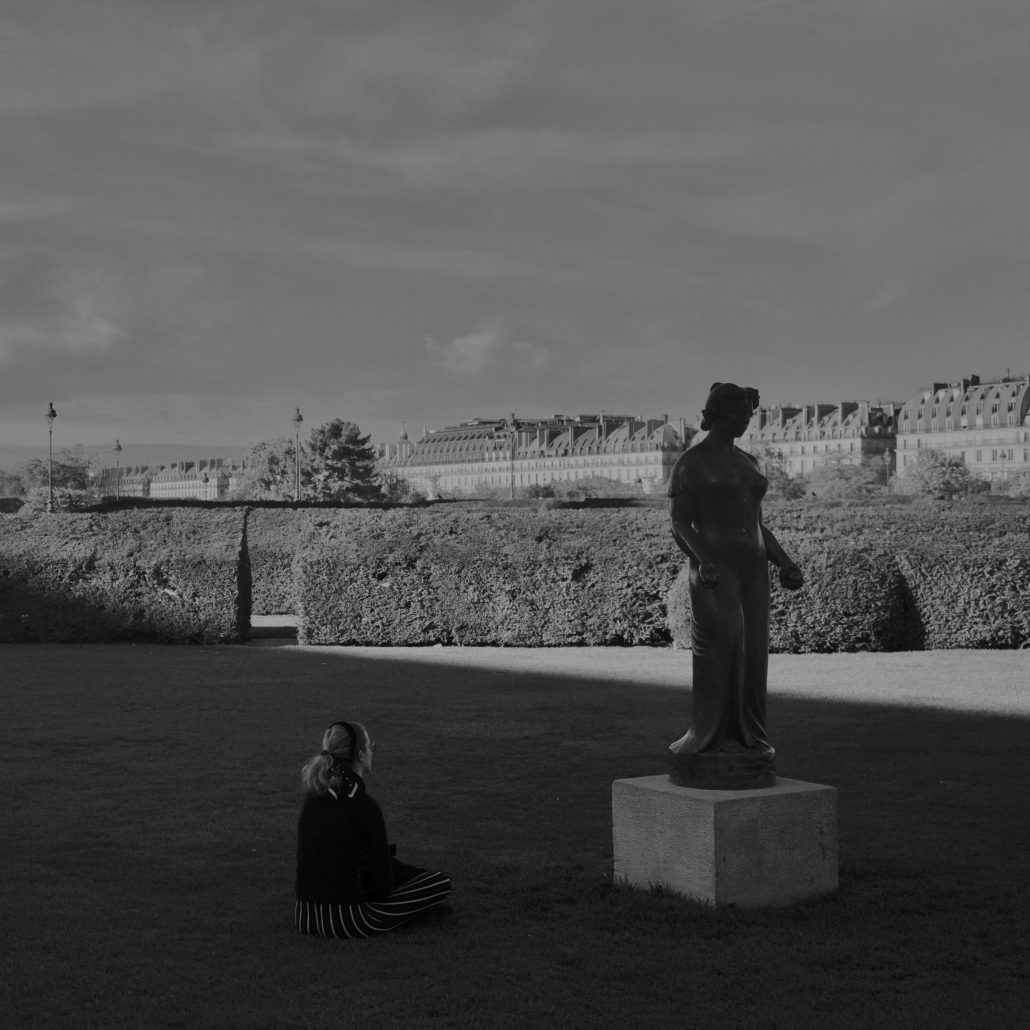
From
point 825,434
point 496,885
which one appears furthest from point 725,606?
point 825,434

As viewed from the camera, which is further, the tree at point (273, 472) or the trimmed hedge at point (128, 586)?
the tree at point (273, 472)

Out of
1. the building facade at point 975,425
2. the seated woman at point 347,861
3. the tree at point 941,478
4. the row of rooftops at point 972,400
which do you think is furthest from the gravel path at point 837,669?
the row of rooftops at point 972,400

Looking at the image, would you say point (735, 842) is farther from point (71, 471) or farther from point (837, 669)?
point (71, 471)

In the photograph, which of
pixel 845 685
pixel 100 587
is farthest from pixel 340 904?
pixel 100 587

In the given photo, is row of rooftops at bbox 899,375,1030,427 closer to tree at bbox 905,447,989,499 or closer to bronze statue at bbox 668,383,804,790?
tree at bbox 905,447,989,499

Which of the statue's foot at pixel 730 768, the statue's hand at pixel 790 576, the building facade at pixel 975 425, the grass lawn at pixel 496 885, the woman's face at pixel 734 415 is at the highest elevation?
the building facade at pixel 975 425

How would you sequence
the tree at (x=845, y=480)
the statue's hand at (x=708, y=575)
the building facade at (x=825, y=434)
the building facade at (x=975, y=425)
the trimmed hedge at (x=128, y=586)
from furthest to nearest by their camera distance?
the building facade at (x=825, y=434) < the building facade at (x=975, y=425) < the tree at (x=845, y=480) < the trimmed hedge at (x=128, y=586) < the statue's hand at (x=708, y=575)

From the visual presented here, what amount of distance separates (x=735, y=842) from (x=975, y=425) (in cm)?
16475

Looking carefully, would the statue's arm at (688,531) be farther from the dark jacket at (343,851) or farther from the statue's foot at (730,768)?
the dark jacket at (343,851)

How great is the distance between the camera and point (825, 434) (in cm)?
18425

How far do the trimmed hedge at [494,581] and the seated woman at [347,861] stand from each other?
14267 millimetres

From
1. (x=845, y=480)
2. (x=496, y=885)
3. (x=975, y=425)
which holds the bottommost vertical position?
(x=496, y=885)

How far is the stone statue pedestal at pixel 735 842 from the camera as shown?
22.5ft

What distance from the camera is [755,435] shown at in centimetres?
19225
